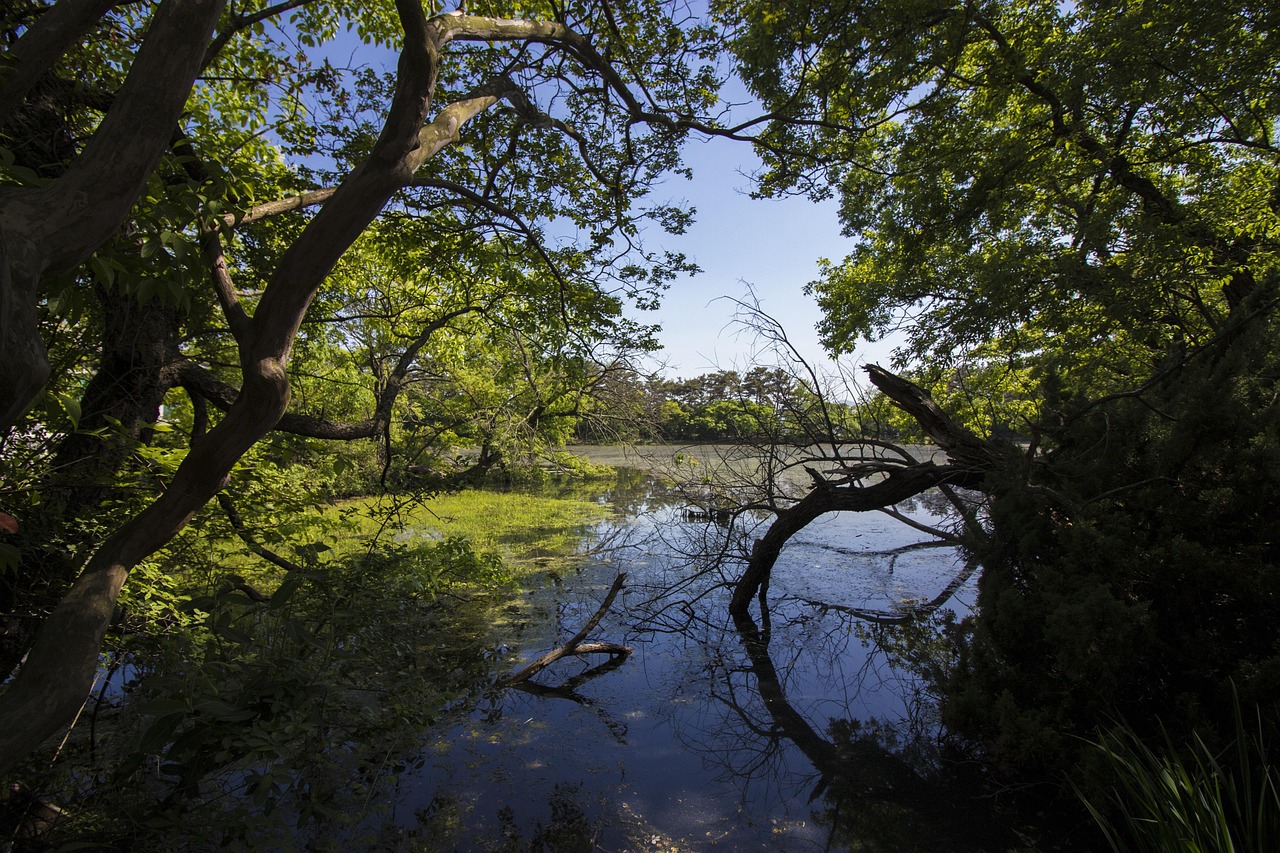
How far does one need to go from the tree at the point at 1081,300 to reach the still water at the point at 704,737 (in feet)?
2.08

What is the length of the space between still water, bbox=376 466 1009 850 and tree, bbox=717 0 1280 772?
63 cm

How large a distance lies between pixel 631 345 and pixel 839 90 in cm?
357

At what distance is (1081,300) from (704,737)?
17.0 ft

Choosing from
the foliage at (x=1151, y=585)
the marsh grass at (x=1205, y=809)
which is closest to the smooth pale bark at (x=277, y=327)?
the marsh grass at (x=1205, y=809)

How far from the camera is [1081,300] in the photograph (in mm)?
5578

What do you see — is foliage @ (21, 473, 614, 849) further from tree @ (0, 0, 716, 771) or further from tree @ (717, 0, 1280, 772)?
tree @ (717, 0, 1280, 772)

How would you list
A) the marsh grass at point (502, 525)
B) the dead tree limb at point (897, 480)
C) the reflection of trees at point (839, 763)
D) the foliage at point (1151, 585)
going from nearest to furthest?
the foliage at point (1151, 585) < the reflection of trees at point (839, 763) < the dead tree limb at point (897, 480) < the marsh grass at point (502, 525)

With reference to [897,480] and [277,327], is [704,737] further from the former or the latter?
[277,327]

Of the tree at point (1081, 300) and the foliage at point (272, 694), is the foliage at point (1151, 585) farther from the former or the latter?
the foliage at point (272, 694)

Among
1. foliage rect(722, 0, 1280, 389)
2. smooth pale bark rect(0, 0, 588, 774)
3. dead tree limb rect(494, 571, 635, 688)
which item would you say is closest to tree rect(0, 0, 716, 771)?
smooth pale bark rect(0, 0, 588, 774)

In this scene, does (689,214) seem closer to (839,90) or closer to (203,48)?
(839,90)

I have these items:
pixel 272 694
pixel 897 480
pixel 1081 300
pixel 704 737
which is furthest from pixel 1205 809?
pixel 1081 300

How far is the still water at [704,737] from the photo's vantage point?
3057 millimetres

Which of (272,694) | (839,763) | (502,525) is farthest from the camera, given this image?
(502,525)
